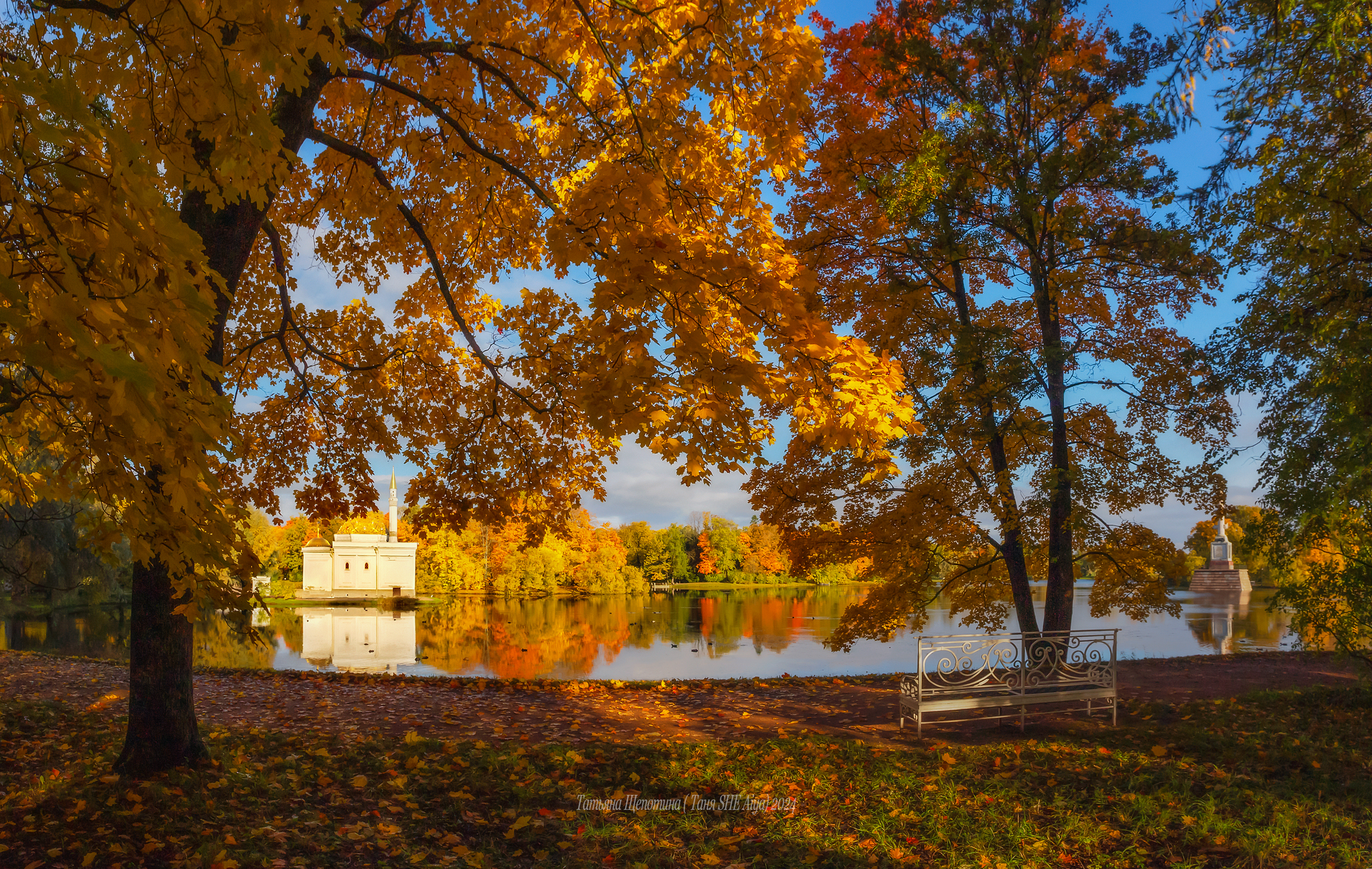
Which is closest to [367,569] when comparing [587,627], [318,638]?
[318,638]

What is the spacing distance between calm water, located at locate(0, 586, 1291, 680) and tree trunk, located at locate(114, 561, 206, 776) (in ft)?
20.6

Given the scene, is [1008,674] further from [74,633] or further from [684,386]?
[74,633]

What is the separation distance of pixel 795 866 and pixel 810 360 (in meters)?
2.74

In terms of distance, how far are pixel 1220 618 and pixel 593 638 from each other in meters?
24.2

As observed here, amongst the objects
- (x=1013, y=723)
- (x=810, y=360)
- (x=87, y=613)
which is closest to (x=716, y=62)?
(x=810, y=360)

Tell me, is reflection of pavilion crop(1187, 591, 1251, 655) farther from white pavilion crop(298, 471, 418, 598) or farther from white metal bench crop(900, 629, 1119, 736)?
white pavilion crop(298, 471, 418, 598)

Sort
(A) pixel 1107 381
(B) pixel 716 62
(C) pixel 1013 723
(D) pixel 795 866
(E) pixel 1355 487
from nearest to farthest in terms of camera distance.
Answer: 1. (D) pixel 795 866
2. (B) pixel 716 62
3. (E) pixel 1355 487
4. (C) pixel 1013 723
5. (A) pixel 1107 381

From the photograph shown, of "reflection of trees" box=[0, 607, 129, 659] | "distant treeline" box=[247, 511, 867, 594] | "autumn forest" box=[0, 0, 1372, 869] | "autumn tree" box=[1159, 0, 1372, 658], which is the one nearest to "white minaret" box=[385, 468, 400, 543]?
"distant treeline" box=[247, 511, 867, 594]

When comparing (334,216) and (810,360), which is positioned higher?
(334,216)

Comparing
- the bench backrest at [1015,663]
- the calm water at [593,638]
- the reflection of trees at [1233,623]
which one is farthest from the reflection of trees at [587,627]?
the reflection of trees at [1233,623]

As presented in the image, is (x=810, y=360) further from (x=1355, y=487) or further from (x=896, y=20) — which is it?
(x=896, y=20)

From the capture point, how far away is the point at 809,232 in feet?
34.0

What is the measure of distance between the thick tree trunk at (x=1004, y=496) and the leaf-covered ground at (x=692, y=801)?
10.4 feet

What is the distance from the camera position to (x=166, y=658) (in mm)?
5191
